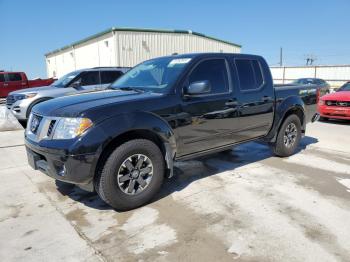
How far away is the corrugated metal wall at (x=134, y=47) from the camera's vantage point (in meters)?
22.0

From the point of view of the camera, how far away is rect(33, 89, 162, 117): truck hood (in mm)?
3521

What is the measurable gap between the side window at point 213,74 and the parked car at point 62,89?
520cm

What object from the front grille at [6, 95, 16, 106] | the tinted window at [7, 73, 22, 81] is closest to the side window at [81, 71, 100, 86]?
the front grille at [6, 95, 16, 106]

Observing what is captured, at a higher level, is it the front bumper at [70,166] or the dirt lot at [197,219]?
the front bumper at [70,166]

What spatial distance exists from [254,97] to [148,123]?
7.15 feet

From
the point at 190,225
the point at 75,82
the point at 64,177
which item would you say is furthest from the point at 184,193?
the point at 75,82

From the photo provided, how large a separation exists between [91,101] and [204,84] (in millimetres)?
1384

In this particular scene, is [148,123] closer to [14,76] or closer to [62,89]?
[62,89]

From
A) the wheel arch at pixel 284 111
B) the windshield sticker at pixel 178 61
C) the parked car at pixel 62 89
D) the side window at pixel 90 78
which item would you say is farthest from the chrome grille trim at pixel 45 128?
the side window at pixel 90 78

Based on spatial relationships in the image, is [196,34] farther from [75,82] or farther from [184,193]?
[184,193]

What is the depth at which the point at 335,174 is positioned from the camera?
515 cm

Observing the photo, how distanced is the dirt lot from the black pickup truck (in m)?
0.42

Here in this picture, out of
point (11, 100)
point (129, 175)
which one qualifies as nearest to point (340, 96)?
point (129, 175)

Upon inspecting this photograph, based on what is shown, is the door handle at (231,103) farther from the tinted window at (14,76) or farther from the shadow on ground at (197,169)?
the tinted window at (14,76)
